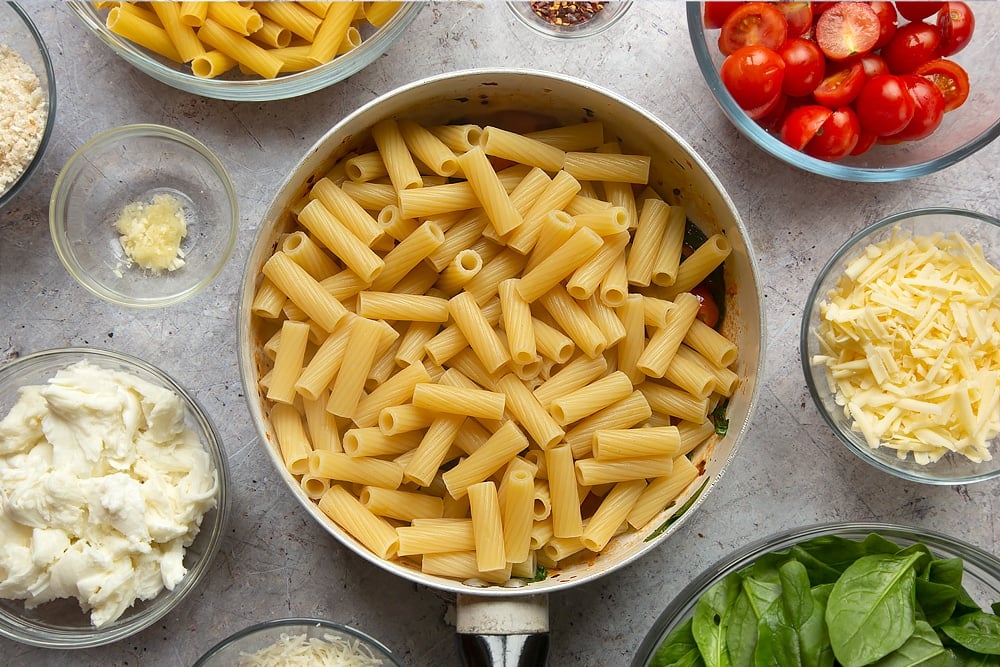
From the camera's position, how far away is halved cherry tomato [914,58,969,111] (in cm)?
164

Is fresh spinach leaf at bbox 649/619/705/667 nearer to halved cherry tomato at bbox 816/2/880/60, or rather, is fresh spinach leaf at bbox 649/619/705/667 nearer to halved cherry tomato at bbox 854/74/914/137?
halved cherry tomato at bbox 854/74/914/137

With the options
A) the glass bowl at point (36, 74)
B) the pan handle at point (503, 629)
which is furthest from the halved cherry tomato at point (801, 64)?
the glass bowl at point (36, 74)

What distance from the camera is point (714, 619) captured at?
1442mm

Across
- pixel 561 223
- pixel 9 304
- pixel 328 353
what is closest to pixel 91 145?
pixel 9 304

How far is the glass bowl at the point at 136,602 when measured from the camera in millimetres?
1597

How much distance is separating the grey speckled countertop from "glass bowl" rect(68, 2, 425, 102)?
10cm

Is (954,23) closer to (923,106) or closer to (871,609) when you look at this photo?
(923,106)

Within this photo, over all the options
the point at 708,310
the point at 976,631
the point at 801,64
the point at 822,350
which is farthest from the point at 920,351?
the point at 801,64

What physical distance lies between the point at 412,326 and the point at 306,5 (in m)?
0.65

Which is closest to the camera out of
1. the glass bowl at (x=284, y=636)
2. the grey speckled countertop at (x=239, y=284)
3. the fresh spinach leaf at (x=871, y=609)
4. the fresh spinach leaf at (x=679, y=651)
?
the fresh spinach leaf at (x=871, y=609)

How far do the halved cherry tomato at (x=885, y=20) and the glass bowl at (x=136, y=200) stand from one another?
1330mm

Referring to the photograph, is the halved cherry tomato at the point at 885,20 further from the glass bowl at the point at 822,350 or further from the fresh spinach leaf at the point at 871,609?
the fresh spinach leaf at the point at 871,609

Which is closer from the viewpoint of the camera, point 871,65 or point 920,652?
point 920,652

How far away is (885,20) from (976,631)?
1.12 m
